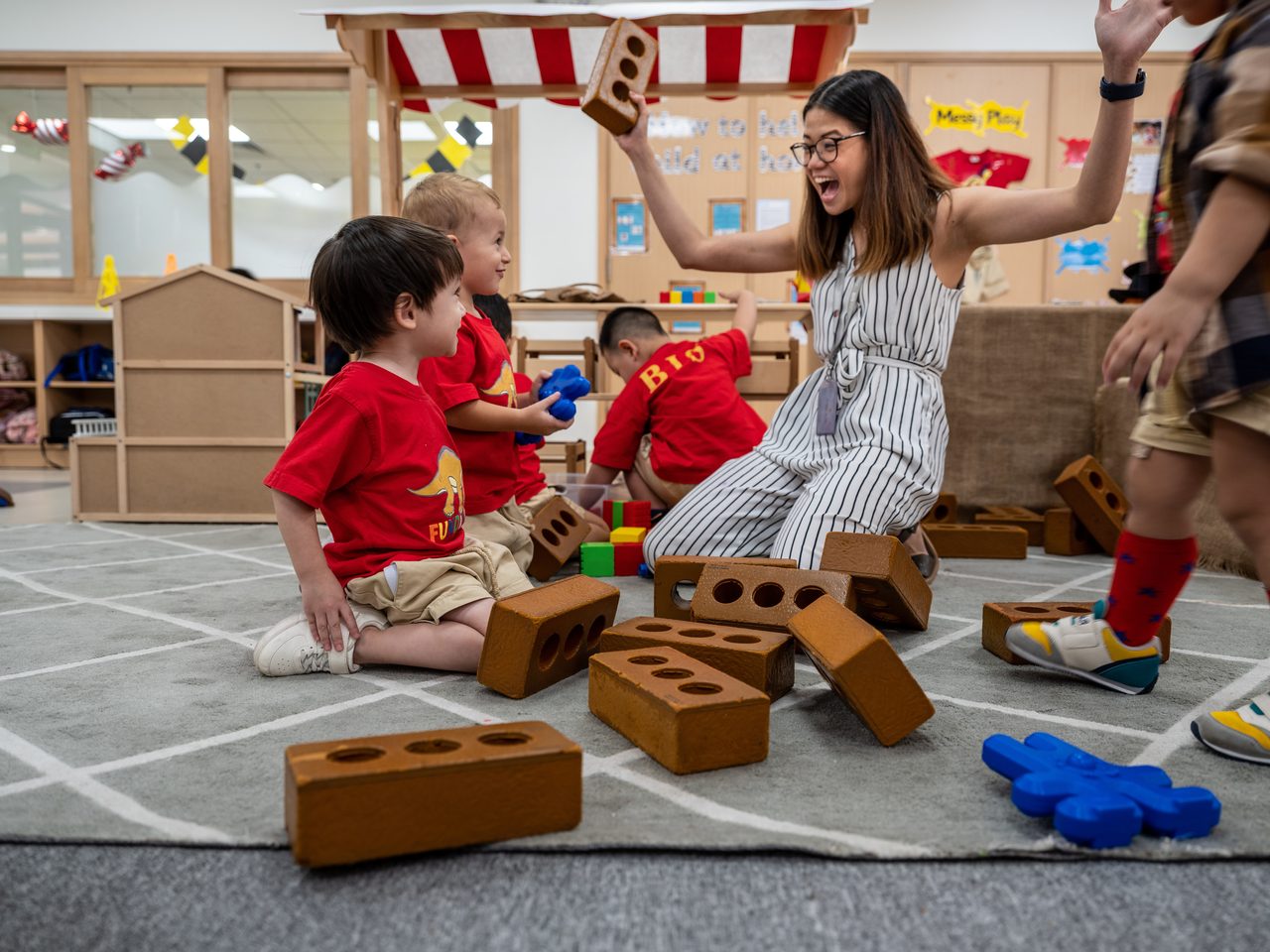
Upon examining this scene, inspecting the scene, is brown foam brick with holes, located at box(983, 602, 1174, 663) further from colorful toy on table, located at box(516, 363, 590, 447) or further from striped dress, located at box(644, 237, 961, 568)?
colorful toy on table, located at box(516, 363, 590, 447)

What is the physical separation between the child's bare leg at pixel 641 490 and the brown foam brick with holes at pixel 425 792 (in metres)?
1.58

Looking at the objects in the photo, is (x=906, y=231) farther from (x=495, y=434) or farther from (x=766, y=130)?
(x=766, y=130)

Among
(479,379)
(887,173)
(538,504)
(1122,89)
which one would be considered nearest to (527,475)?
(538,504)

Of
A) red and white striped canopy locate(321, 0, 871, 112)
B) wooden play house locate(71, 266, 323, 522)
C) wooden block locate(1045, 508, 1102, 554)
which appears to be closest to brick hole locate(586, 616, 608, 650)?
wooden block locate(1045, 508, 1102, 554)

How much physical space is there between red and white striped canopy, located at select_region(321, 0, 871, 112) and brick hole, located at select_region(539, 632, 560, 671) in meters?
1.51

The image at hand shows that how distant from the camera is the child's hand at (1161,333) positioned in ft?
2.48

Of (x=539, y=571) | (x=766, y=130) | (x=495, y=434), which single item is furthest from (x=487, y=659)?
(x=766, y=130)

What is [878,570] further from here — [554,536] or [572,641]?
[554,536]

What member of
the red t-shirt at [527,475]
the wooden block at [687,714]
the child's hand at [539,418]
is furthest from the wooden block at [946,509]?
the wooden block at [687,714]

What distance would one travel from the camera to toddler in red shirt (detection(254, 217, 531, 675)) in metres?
1.07

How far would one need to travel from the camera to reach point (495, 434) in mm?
1514

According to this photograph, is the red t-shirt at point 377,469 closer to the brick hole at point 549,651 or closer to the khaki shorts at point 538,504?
the brick hole at point 549,651

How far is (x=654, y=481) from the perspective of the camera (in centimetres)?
220

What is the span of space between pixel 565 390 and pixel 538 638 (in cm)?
63
